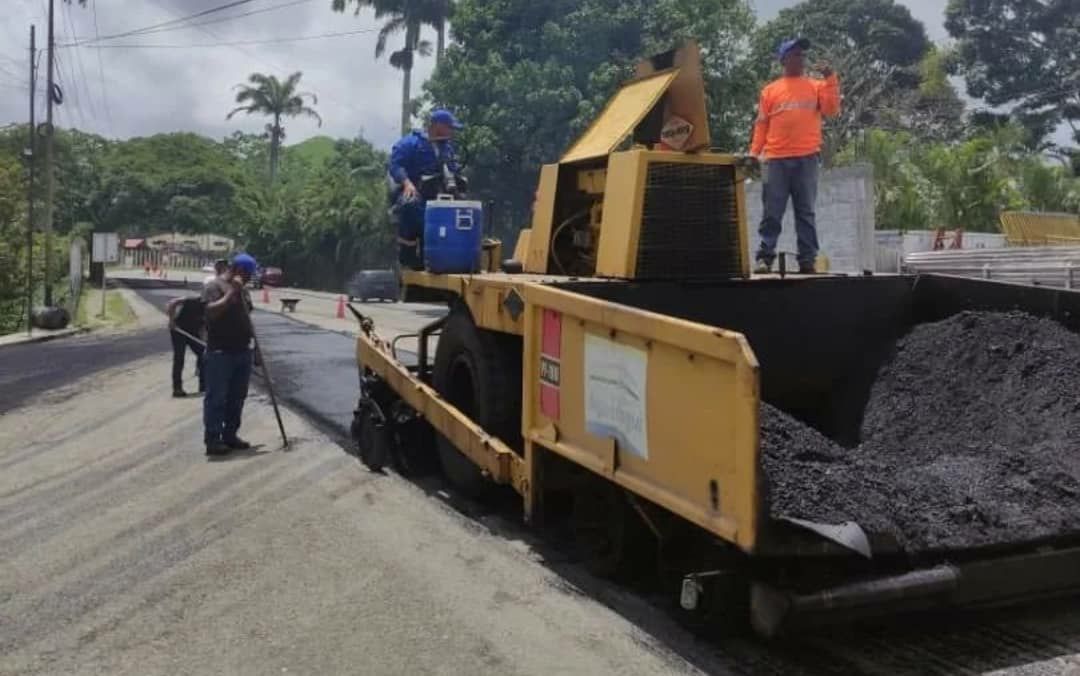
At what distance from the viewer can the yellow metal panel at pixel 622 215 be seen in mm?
5895

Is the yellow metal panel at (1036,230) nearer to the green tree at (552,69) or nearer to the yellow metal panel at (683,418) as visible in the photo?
the green tree at (552,69)

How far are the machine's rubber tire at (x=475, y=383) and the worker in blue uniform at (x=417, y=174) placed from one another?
3.50 ft

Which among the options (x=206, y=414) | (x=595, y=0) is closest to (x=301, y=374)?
(x=206, y=414)

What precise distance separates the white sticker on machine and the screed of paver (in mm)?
805

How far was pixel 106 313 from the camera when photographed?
3272 cm

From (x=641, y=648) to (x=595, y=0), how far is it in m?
27.6

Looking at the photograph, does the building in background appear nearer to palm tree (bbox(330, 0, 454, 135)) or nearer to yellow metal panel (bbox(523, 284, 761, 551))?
palm tree (bbox(330, 0, 454, 135))

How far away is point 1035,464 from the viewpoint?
4.45m

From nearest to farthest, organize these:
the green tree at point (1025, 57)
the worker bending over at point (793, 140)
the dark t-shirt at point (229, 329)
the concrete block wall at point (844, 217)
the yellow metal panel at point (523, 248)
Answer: the worker bending over at point (793, 140) → the yellow metal panel at point (523, 248) → the dark t-shirt at point (229, 329) → the concrete block wall at point (844, 217) → the green tree at point (1025, 57)

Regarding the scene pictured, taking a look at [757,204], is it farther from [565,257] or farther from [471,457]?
[471,457]

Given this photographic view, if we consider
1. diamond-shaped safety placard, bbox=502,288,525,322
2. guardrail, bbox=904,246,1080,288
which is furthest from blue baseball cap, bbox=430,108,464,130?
guardrail, bbox=904,246,1080,288

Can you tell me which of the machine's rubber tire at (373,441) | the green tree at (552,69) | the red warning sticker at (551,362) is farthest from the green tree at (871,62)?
the red warning sticker at (551,362)

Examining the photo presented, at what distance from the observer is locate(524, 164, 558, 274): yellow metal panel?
702cm

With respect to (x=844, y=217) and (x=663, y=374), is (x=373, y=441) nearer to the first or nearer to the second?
(x=663, y=374)
